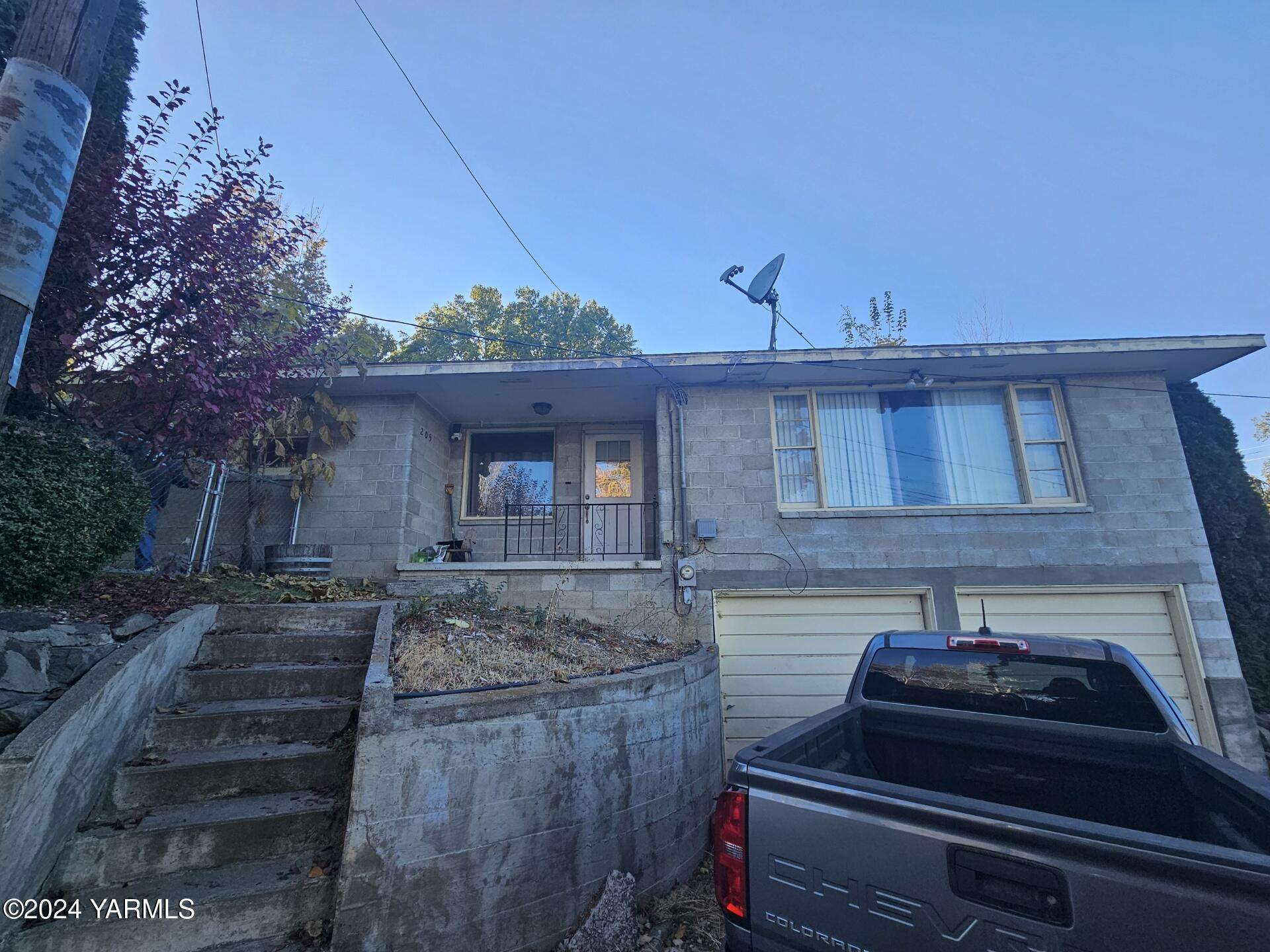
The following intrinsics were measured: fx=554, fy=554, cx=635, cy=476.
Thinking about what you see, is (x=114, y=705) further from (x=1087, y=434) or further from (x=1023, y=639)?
(x=1087, y=434)

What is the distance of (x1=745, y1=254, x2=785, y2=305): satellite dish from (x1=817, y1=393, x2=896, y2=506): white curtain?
1776 millimetres

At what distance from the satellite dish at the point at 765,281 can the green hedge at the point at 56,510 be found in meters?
7.21

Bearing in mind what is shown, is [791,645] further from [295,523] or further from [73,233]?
[73,233]

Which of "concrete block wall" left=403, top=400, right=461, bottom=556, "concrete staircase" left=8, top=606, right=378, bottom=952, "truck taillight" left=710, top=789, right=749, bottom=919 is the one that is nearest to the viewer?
"truck taillight" left=710, top=789, right=749, bottom=919

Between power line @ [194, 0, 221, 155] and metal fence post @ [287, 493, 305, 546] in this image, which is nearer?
power line @ [194, 0, 221, 155]

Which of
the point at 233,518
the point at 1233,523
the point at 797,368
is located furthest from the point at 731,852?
the point at 1233,523

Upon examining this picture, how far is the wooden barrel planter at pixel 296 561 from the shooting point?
242 inches

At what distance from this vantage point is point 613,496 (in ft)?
28.5

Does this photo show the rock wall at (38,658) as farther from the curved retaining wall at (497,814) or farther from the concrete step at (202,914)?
the curved retaining wall at (497,814)

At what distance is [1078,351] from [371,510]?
8.91 m

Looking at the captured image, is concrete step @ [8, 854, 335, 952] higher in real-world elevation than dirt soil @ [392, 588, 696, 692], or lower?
lower

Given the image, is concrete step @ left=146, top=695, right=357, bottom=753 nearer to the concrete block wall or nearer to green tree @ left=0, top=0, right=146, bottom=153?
the concrete block wall

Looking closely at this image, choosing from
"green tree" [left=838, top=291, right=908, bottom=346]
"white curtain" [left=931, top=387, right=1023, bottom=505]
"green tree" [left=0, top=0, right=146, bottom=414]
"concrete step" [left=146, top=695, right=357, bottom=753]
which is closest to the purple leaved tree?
"green tree" [left=0, top=0, right=146, bottom=414]

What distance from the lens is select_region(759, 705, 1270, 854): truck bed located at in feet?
7.14
